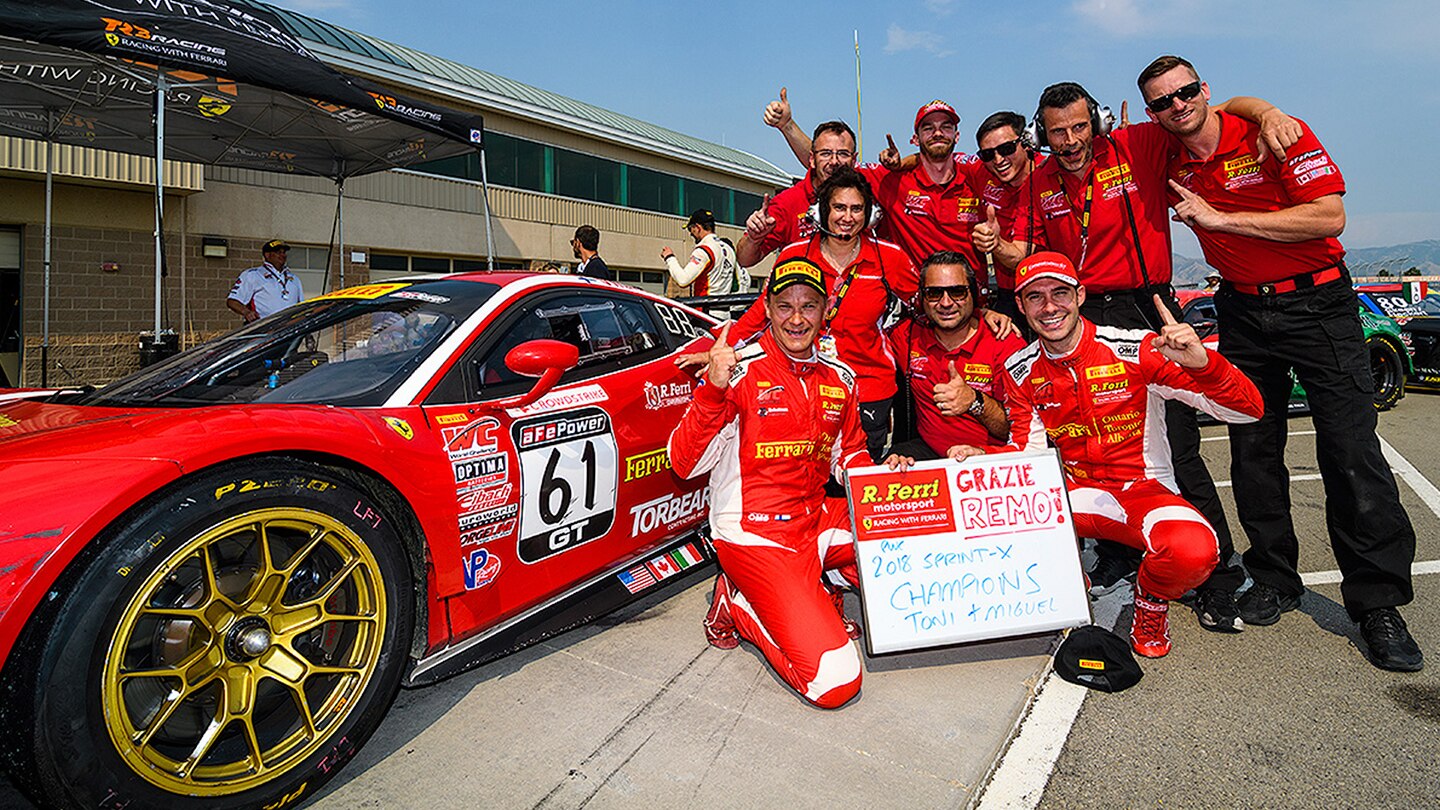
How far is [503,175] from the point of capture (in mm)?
15883

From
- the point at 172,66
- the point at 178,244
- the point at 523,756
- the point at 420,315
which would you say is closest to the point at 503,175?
the point at 178,244

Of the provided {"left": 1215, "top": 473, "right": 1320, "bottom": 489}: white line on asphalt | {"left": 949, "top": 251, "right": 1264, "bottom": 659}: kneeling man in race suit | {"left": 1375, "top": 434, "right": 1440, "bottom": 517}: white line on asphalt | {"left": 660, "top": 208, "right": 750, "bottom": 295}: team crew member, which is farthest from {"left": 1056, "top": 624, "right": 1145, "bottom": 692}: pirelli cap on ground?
{"left": 660, "top": 208, "right": 750, "bottom": 295}: team crew member

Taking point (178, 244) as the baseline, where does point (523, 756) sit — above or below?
below

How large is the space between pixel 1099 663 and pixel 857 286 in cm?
181

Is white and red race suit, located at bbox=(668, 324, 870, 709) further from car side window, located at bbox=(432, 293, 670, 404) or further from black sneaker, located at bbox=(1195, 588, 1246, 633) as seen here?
black sneaker, located at bbox=(1195, 588, 1246, 633)

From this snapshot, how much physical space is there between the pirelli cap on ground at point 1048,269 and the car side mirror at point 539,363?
1.91 meters

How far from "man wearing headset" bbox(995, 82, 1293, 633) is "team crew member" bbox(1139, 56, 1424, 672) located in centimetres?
16

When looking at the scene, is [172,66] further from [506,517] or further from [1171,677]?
[1171,677]

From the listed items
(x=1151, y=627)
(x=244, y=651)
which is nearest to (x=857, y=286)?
(x=1151, y=627)

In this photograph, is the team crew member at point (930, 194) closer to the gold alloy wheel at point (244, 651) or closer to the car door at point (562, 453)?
the car door at point (562, 453)

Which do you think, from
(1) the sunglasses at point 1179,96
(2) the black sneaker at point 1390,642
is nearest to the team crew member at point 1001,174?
(1) the sunglasses at point 1179,96

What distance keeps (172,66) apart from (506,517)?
468 cm

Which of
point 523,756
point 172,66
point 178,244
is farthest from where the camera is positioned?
point 178,244

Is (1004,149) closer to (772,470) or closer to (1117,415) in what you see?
(1117,415)
